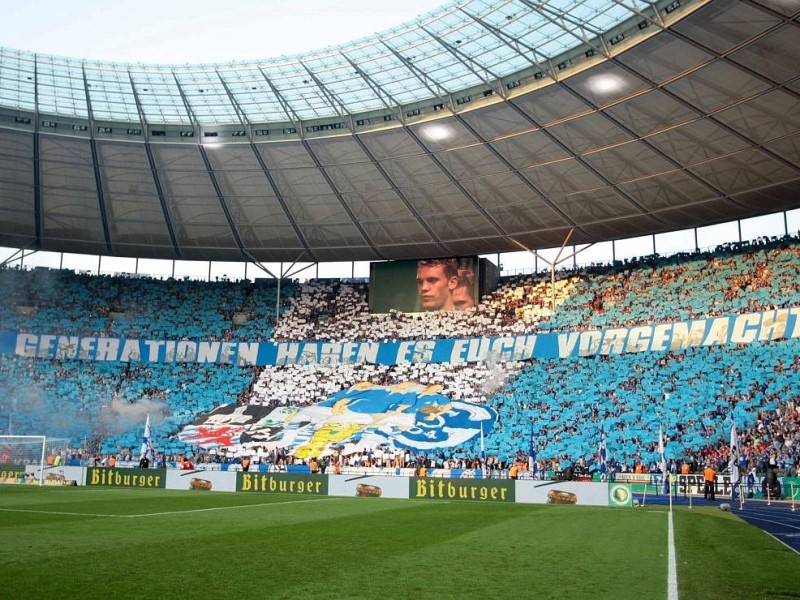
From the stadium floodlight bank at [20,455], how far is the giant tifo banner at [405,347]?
11.7 m

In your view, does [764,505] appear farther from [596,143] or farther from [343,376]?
[343,376]

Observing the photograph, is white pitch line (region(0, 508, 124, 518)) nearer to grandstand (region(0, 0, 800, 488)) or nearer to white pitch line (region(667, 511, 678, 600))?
white pitch line (region(667, 511, 678, 600))

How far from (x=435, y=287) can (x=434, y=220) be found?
7523mm

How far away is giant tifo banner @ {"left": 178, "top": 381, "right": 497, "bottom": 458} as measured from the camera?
156ft

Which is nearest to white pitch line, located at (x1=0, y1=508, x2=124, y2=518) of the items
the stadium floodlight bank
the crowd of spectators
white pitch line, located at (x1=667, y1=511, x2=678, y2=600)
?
white pitch line, located at (x1=667, y1=511, x2=678, y2=600)

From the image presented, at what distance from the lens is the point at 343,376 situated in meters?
54.6

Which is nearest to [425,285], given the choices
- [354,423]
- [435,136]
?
[354,423]

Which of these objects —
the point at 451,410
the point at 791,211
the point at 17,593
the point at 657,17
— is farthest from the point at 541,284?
the point at 17,593

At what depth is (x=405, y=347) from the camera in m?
54.5

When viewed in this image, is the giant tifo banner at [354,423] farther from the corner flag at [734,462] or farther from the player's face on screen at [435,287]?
the corner flag at [734,462]

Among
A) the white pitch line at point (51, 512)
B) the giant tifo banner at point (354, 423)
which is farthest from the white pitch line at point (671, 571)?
the giant tifo banner at point (354, 423)

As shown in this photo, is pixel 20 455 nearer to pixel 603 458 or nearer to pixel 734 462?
pixel 603 458

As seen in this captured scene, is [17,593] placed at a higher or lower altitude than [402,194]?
lower

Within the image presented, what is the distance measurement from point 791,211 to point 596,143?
1503 centimetres
